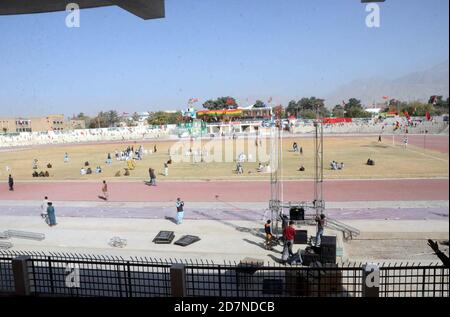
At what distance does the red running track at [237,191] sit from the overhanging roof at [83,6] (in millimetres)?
12927

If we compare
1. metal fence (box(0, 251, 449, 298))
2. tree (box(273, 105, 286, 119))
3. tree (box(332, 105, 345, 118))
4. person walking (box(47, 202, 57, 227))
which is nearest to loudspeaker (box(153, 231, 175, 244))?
metal fence (box(0, 251, 449, 298))

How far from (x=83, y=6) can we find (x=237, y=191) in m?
15.4

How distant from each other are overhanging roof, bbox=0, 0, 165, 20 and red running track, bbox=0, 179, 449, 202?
509 inches

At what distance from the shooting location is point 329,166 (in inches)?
1198

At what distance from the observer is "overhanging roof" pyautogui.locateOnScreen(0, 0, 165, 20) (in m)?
7.87

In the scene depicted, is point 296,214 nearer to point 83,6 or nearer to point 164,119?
point 83,6

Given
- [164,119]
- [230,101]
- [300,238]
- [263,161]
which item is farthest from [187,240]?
[230,101]

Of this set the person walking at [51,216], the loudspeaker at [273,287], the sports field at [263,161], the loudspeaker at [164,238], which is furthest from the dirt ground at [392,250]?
the person walking at [51,216]

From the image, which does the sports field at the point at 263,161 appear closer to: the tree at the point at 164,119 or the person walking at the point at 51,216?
the person walking at the point at 51,216

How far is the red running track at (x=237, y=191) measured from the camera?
65.1 ft

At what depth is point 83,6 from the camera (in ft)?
27.4
